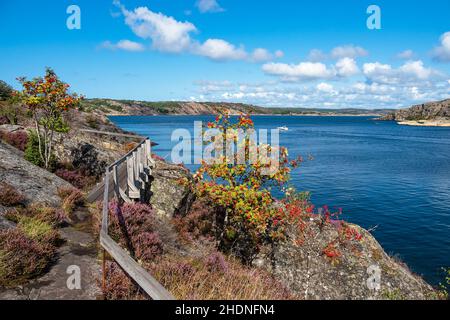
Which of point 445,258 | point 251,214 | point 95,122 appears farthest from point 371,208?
point 95,122

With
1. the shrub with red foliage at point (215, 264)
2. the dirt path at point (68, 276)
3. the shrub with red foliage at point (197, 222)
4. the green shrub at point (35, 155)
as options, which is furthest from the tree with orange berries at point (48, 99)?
the shrub with red foliage at point (215, 264)

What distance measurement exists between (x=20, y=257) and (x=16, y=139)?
58.3 feet

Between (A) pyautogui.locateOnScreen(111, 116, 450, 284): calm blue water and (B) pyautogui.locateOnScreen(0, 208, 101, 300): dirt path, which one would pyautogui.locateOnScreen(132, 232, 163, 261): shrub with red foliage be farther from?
(A) pyautogui.locateOnScreen(111, 116, 450, 284): calm blue water

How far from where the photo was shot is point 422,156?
226ft

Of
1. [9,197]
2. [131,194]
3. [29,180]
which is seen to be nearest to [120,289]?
[9,197]

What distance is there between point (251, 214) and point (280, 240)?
2679 mm

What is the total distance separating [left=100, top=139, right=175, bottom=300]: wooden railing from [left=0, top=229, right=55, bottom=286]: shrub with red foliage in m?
1.55

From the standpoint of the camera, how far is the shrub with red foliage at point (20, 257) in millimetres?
6785

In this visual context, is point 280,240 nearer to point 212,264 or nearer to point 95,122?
point 212,264

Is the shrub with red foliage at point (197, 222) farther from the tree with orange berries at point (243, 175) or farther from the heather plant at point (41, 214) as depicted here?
the heather plant at point (41, 214)

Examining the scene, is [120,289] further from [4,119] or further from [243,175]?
[4,119]

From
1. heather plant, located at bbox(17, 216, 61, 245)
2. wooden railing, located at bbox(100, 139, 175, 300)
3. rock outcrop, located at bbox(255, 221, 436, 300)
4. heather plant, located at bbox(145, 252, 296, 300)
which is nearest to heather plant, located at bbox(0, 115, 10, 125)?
wooden railing, located at bbox(100, 139, 175, 300)

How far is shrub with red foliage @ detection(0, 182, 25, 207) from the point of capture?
10.5 metres

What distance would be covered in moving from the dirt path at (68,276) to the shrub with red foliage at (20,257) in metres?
0.22
